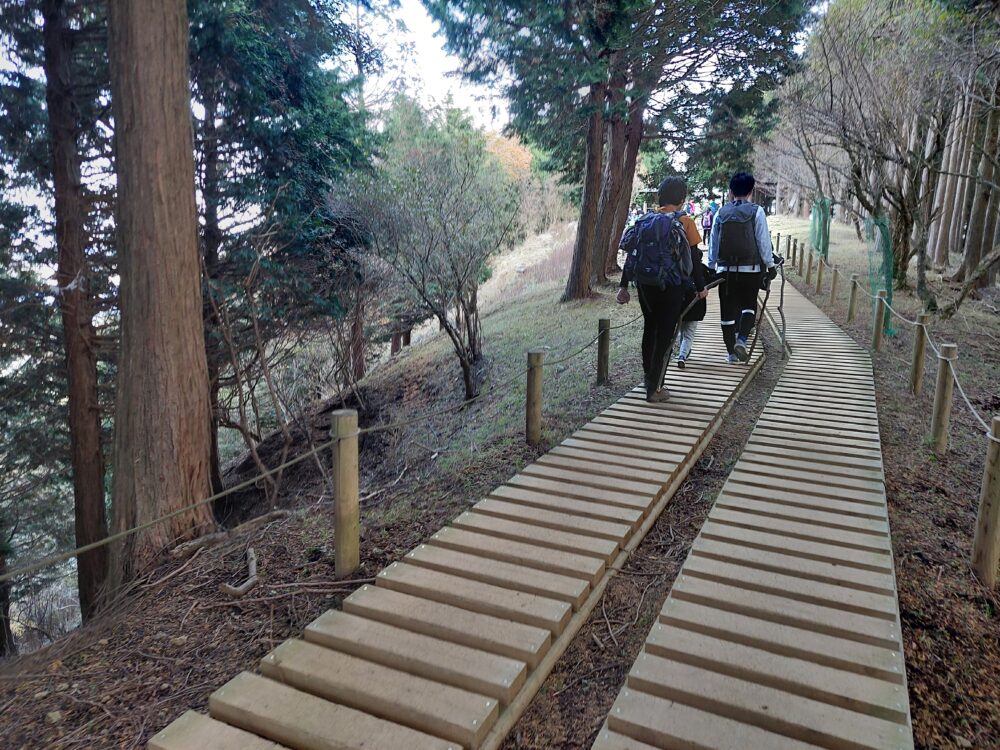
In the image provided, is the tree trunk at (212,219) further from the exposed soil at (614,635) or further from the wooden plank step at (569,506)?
the exposed soil at (614,635)

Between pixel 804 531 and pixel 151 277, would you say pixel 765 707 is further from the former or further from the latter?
pixel 151 277

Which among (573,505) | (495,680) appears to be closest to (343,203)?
(573,505)

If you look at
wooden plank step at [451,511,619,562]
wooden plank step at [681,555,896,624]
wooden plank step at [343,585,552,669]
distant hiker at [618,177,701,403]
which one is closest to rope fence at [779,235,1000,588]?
wooden plank step at [681,555,896,624]

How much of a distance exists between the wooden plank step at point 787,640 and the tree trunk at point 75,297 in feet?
24.6

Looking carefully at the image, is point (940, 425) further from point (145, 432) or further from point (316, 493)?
point (316, 493)

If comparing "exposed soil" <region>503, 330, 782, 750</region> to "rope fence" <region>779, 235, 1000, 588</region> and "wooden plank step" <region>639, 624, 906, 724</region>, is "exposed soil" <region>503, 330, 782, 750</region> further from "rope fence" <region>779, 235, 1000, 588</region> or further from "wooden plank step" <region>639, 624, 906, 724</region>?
"rope fence" <region>779, 235, 1000, 588</region>

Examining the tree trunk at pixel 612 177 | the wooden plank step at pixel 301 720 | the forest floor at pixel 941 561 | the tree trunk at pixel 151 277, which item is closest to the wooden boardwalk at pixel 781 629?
the forest floor at pixel 941 561

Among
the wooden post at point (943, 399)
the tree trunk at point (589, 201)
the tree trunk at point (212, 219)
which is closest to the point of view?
the wooden post at point (943, 399)

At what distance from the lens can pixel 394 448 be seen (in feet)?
31.0

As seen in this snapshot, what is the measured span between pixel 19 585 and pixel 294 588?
41.5 ft

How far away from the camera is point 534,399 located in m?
5.54

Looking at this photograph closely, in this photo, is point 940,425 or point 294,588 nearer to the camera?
point 294,588

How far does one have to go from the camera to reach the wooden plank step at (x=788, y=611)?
282cm

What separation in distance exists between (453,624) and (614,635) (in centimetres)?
79
